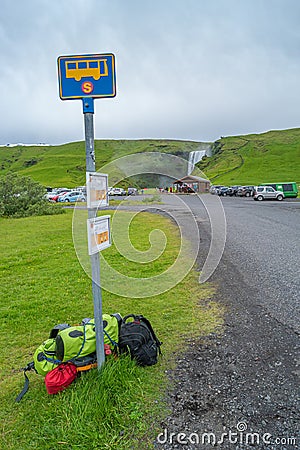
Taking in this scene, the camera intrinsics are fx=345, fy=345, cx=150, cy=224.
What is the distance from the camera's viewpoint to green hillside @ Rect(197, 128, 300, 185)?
7750cm

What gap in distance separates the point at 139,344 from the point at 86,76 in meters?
2.34

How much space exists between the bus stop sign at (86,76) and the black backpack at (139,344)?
212cm

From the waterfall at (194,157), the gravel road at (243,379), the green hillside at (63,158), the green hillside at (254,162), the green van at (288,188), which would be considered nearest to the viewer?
the gravel road at (243,379)

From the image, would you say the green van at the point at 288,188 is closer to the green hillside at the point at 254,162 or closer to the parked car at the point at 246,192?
the parked car at the point at 246,192

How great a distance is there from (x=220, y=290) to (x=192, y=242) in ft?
15.8

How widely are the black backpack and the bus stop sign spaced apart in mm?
2116

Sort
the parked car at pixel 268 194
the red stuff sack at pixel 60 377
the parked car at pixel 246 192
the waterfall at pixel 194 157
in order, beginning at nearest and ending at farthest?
the red stuff sack at pixel 60 377 → the waterfall at pixel 194 157 → the parked car at pixel 268 194 → the parked car at pixel 246 192

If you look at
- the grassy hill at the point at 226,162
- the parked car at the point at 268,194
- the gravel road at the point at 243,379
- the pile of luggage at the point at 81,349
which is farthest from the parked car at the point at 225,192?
the pile of luggage at the point at 81,349

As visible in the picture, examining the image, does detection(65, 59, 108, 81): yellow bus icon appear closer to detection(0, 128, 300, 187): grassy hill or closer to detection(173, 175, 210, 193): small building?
detection(173, 175, 210, 193): small building

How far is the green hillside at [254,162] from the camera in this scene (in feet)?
254

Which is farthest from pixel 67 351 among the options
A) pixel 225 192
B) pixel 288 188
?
pixel 225 192

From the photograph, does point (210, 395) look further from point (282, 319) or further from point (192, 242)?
point (192, 242)

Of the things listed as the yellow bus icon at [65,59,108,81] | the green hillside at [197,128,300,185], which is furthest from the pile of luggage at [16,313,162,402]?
the green hillside at [197,128,300,185]

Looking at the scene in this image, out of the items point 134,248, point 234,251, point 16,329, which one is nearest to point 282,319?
point 16,329
